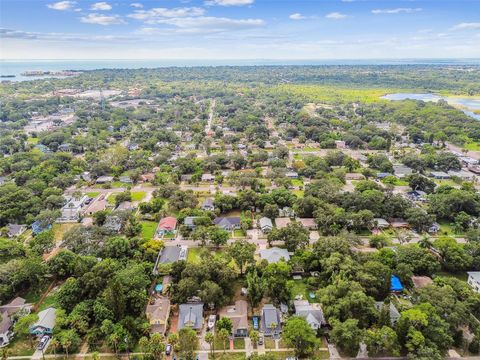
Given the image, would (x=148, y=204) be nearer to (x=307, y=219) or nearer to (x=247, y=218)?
(x=247, y=218)

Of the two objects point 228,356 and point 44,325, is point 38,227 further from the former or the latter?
point 228,356

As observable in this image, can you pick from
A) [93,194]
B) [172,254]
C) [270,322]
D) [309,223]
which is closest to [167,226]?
[172,254]

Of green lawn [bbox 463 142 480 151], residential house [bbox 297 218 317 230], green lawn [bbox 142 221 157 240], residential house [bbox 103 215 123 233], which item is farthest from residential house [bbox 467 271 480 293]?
green lawn [bbox 463 142 480 151]

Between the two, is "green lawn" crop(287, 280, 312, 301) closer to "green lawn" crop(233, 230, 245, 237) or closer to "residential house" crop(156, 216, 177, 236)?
"green lawn" crop(233, 230, 245, 237)

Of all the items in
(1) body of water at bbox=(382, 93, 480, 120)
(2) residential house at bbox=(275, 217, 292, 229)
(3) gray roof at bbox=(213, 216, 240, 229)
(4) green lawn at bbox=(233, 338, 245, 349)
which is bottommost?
(4) green lawn at bbox=(233, 338, 245, 349)

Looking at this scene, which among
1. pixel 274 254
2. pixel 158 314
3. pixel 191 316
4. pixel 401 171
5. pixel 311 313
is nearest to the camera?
pixel 311 313

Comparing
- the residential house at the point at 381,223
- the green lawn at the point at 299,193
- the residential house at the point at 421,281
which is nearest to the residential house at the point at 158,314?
the residential house at the point at 421,281

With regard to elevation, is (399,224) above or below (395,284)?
below

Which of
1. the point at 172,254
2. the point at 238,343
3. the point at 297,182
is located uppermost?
the point at 172,254
